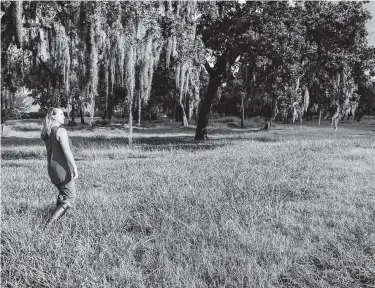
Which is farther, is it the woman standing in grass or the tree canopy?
the tree canopy

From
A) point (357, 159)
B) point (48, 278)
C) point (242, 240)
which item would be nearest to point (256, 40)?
point (357, 159)

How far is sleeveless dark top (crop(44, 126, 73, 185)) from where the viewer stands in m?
5.73

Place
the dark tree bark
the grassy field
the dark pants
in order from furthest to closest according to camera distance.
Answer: the dark tree bark, the dark pants, the grassy field

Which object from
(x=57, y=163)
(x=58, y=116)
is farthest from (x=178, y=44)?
(x=57, y=163)

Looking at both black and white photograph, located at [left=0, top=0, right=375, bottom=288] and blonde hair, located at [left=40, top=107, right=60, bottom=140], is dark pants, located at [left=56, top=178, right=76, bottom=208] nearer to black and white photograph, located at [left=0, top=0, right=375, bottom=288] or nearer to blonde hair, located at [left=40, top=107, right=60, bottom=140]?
black and white photograph, located at [left=0, top=0, right=375, bottom=288]

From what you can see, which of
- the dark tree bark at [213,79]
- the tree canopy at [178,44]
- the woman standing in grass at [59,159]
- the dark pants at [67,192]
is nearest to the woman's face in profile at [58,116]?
the woman standing in grass at [59,159]

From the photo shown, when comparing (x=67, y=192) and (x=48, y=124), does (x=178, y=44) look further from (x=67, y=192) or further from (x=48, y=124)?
(x=67, y=192)

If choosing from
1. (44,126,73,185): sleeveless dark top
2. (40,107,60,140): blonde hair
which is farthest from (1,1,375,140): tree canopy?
(44,126,73,185): sleeveless dark top

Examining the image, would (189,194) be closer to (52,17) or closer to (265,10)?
(52,17)

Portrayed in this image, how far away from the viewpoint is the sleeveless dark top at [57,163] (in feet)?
18.8

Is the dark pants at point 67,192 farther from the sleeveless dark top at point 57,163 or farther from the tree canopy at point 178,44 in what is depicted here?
the tree canopy at point 178,44

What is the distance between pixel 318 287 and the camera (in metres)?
4.21

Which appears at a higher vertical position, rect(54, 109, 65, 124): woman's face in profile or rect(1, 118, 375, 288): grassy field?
rect(54, 109, 65, 124): woman's face in profile

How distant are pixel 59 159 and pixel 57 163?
7cm
